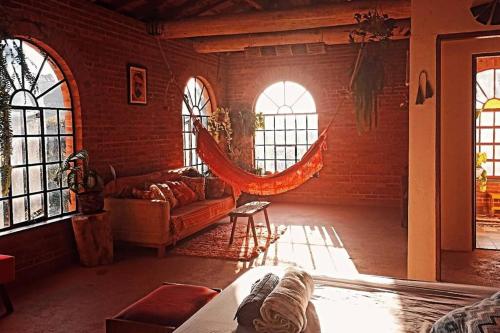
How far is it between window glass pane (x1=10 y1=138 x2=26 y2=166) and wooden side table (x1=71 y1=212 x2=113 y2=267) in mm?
654

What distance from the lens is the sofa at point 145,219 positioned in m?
4.52

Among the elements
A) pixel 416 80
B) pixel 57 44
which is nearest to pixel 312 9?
pixel 416 80

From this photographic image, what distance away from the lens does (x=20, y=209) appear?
3986 millimetres

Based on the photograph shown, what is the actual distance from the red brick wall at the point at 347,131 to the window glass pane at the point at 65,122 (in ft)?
12.2

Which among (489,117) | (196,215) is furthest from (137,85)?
(489,117)

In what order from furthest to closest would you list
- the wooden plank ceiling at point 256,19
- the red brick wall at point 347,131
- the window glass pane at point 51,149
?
1. the red brick wall at point 347,131
2. the wooden plank ceiling at point 256,19
3. the window glass pane at point 51,149

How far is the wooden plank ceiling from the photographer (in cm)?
480

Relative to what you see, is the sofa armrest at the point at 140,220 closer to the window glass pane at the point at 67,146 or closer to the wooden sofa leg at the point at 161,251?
the wooden sofa leg at the point at 161,251

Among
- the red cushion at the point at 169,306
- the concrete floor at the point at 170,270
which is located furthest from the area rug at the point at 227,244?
the red cushion at the point at 169,306

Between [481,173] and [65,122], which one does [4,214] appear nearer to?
[65,122]

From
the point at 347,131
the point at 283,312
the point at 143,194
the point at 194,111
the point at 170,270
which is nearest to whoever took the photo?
the point at 283,312

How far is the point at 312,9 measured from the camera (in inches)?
191

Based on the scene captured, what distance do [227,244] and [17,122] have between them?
224 centimetres

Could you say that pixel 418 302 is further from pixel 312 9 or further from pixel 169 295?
pixel 312 9
